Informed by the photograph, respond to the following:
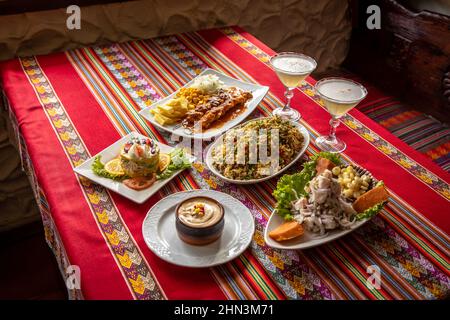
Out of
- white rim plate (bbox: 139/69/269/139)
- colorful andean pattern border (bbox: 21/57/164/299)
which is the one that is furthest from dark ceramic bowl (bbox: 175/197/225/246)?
white rim plate (bbox: 139/69/269/139)

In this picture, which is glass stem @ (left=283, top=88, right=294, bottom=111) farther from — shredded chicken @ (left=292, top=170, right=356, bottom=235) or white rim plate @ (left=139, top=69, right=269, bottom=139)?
shredded chicken @ (left=292, top=170, right=356, bottom=235)

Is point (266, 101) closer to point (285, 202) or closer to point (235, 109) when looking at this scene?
point (235, 109)

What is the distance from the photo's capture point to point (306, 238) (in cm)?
111

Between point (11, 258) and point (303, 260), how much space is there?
1828mm

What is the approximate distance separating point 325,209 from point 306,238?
9cm

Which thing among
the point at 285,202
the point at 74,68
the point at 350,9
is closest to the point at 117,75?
the point at 74,68

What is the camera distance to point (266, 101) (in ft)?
5.71

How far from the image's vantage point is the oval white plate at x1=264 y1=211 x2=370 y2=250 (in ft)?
3.53

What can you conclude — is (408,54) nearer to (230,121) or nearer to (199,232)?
(230,121)

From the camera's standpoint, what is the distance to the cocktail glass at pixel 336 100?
1.40 metres

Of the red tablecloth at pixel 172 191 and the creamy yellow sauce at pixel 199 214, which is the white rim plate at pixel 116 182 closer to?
the red tablecloth at pixel 172 191

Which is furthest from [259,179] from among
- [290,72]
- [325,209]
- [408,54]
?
[408,54]

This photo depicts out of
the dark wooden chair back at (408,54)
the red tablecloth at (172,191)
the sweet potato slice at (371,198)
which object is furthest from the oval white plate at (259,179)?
the dark wooden chair back at (408,54)

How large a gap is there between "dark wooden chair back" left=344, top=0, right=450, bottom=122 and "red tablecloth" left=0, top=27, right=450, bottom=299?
42.7 inches
